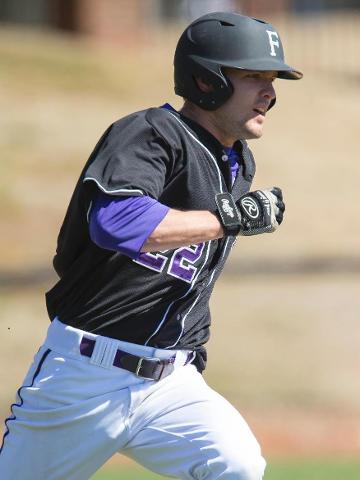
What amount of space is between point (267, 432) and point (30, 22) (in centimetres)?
1227

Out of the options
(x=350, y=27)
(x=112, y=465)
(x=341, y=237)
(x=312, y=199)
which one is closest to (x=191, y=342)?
(x=112, y=465)

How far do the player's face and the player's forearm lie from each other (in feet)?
1.69

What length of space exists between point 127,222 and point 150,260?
35 centimetres

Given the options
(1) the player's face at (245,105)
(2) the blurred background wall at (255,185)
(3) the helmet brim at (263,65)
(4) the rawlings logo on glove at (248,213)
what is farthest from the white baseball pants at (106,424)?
(2) the blurred background wall at (255,185)

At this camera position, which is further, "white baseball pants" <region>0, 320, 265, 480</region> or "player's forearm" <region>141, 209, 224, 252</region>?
"white baseball pants" <region>0, 320, 265, 480</region>

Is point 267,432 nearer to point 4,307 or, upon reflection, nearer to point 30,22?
point 4,307

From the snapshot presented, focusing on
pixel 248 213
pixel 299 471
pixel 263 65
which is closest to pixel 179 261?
pixel 248 213

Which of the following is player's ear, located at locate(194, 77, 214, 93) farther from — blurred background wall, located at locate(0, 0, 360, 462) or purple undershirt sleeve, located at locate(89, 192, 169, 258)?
blurred background wall, located at locate(0, 0, 360, 462)

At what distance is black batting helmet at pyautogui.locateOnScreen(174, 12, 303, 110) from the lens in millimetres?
4574

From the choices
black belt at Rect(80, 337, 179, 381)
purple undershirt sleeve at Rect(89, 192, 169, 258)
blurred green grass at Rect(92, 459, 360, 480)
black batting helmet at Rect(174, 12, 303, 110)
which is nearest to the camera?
purple undershirt sleeve at Rect(89, 192, 169, 258)

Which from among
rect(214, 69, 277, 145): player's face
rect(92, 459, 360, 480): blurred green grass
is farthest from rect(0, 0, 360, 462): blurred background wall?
rect(214, 69, 277, 145): player's face

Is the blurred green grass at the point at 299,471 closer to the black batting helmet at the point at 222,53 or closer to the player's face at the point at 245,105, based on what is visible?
the player's face at the point at 245,105

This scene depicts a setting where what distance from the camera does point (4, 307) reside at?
12055 millimetres

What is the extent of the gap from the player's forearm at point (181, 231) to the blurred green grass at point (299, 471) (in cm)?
356
